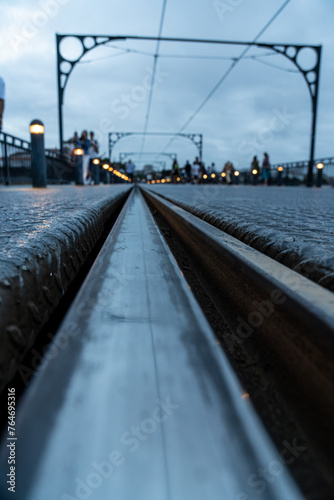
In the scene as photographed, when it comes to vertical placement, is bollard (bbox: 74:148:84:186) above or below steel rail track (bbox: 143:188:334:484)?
above

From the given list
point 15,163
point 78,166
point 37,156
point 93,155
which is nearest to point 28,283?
point 37,156

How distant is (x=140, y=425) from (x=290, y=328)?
0.22 m

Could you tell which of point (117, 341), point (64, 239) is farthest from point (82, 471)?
point (64, 239)

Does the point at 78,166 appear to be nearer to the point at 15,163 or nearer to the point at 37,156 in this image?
the point at 15,163

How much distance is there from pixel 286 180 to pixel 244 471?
2451 cm

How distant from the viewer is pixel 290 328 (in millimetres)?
391

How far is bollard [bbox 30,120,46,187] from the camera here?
8.24 meters

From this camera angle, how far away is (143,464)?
7.9 inches

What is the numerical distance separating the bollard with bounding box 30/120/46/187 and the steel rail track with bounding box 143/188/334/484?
322 inches

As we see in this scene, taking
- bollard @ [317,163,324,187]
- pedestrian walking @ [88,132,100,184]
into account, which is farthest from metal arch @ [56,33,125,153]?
bollard @ [317,163,324,187]

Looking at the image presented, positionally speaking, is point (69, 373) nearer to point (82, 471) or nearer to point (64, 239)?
point (82, 471)

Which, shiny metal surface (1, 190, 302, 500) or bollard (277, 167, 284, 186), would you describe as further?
bollard (277, 167, 284, 186)

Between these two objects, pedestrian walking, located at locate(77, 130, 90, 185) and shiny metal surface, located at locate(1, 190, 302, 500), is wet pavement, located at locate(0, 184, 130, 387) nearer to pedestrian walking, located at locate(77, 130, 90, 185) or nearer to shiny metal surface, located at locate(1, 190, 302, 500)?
shiny metal surface, located at locate(1, 190, 302, 500)

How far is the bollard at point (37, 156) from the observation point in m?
8.24
